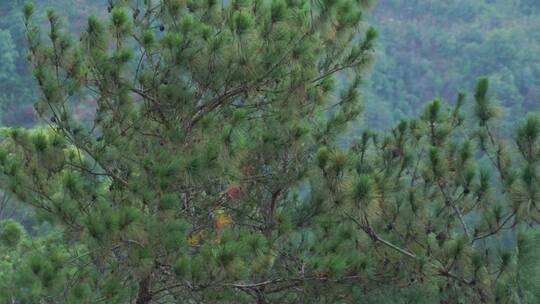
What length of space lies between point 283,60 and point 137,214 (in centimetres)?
116

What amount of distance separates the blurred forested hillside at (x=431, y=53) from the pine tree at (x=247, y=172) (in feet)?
72.2

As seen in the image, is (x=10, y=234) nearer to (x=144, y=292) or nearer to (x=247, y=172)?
(x=144, y=292)

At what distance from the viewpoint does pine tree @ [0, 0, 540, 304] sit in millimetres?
3133

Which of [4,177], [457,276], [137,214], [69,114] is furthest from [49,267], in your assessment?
[457,276]

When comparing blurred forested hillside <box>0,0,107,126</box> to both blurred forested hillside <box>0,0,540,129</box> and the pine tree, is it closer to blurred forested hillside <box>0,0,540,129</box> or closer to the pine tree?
blurred forested hillside <box>0,0,540,129</box>

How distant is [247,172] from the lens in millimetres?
4395

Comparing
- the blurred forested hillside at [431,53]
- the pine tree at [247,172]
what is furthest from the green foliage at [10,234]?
the blurred forested hillside at [431,53]

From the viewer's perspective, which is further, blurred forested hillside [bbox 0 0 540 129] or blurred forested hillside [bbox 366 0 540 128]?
blurred forested hillside [bbox 366 0 540 128]

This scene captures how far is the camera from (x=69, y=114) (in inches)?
142

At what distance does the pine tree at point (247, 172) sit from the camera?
3.13 metres

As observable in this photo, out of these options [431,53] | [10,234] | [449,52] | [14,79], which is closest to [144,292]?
[10,234]

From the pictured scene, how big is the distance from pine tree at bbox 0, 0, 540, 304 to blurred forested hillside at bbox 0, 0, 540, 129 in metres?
22.0

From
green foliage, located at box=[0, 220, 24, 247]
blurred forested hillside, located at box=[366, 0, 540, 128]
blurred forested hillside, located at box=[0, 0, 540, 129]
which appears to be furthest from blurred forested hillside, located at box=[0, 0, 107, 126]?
green foliage, located at box=[0, 220, 24, 247]

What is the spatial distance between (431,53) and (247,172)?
3669cm
